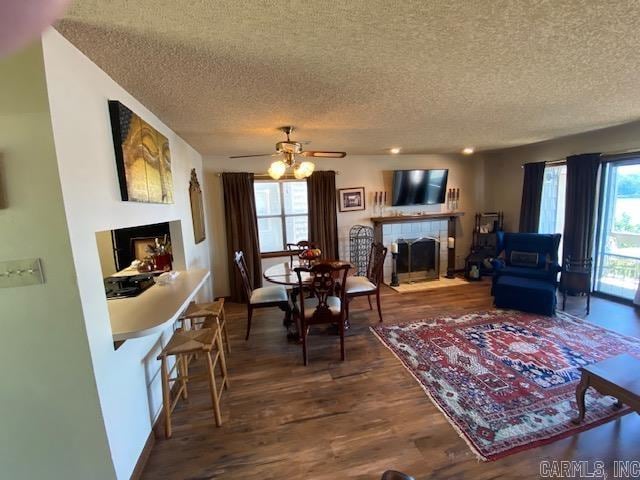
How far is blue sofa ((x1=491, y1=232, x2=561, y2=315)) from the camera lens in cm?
352

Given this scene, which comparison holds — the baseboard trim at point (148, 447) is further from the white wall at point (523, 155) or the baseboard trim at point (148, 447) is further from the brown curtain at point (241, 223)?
the white wall at point (523, 155)

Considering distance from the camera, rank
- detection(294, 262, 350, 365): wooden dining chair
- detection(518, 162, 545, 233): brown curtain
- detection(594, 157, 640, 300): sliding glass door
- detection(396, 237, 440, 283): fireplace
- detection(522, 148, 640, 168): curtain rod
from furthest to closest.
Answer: detection(396, 237, 440, 283): fireplace → detection(518, 162, 545, 233): brown curtain → detection(594, 157, 640, 300): sliding glass door → detection(522, 148, 640, 168): curtain rod → detection(294, 262, 350, 365): wooden dining chair

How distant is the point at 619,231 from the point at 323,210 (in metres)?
4.09

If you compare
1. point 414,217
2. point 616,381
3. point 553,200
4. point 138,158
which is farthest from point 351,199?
point 616,381

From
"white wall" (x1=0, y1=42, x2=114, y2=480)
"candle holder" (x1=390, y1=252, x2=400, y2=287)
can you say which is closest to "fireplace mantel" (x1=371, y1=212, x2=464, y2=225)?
"candle holder" (x1=390, y1=252, x2=400, y2=287)

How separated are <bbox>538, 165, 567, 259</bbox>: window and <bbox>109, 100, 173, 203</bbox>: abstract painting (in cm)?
526

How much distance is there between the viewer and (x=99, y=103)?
1.54 meters

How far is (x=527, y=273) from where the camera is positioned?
12.6ft

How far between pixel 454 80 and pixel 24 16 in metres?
2.09

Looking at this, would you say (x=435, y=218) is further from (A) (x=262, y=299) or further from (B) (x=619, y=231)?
(A) (x=262, y=299)

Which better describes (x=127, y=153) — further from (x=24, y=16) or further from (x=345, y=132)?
(x=345, y=132)

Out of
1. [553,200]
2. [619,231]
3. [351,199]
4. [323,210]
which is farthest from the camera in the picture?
[351,199]

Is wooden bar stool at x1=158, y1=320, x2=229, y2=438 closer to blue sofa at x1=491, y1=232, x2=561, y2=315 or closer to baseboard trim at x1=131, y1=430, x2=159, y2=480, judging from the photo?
baseboard trim at x1=131, y1=430, x2=159, y2=480

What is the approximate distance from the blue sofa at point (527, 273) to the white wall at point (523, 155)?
1111mm
